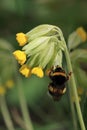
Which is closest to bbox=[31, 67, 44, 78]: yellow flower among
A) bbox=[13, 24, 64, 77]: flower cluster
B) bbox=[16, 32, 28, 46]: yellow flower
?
bbox=[13, 24, 64, 77]: flower cluster

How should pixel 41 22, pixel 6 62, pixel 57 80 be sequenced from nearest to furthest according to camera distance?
pixel 57 80, pixel 6 62, pixel 41 22

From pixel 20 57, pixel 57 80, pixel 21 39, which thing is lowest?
pixel 57 80

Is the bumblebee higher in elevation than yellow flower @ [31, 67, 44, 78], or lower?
lower

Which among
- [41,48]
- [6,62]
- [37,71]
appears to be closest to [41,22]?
[6,62]

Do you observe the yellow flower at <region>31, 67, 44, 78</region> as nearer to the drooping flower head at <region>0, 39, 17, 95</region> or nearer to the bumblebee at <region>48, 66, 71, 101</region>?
the bumblebee at <region>48, 66, 71, 101</region>

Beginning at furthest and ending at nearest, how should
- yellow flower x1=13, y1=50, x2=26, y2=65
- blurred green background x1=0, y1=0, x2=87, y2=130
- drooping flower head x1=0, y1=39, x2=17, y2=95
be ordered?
blurred green background x1=0, y1=0, x2=87, y2=130
drooping flower head x1=0, y1=39, x2=17, y2=95
yellow flower x1=13, y1=50, x2=26, y2=65

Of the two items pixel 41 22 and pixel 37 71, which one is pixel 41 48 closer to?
pixel 37 71
